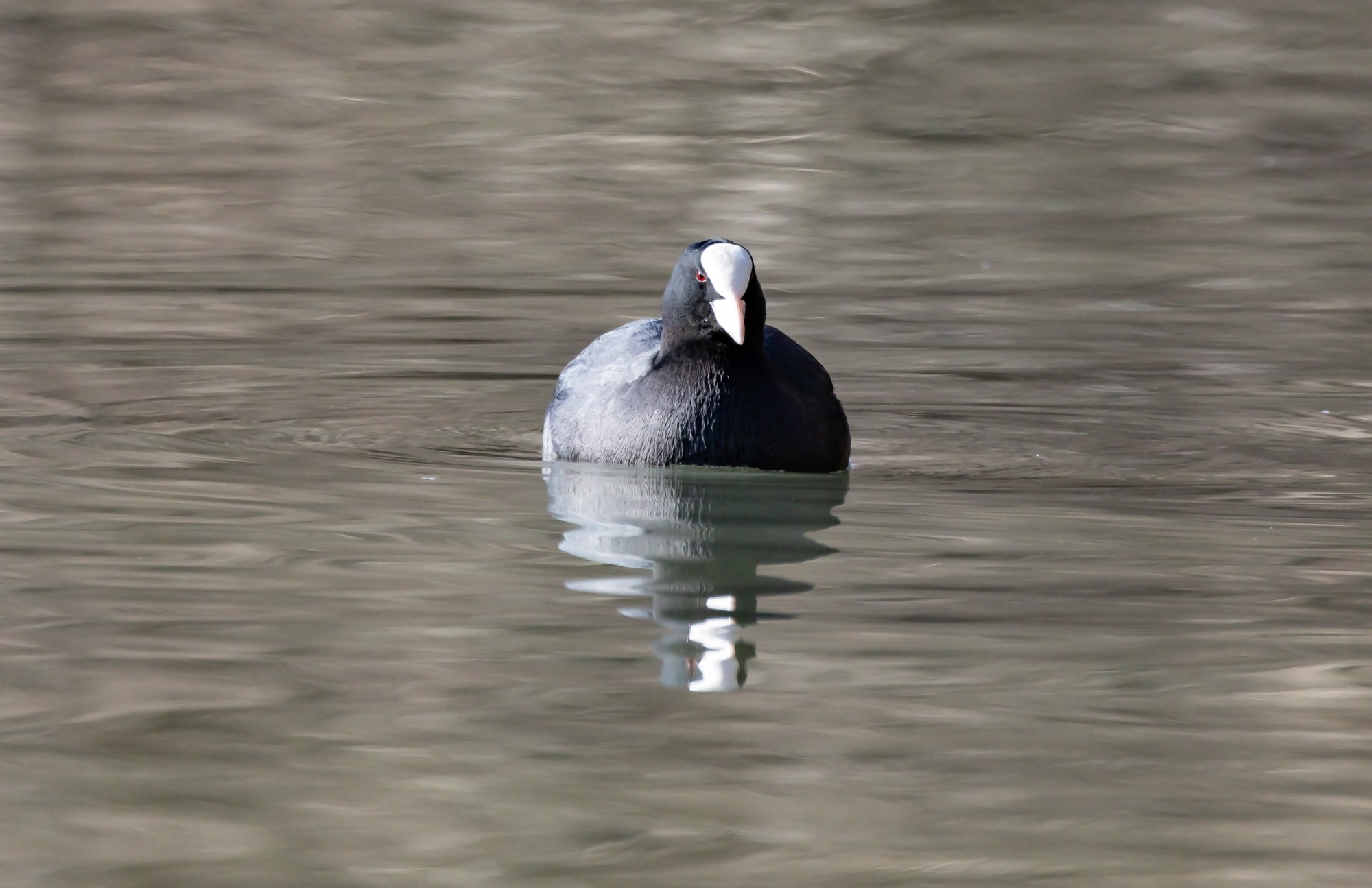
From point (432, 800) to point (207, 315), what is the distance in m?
6.41

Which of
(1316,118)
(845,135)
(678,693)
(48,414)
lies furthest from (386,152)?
(678,693)

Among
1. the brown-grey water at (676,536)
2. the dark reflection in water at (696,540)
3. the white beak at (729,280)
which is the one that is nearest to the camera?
the brown-grey water at (676,536)

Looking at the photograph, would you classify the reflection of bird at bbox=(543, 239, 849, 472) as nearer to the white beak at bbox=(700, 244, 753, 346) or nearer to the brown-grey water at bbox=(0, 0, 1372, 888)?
the white beak at bbox=(700, 244, 753, 346)

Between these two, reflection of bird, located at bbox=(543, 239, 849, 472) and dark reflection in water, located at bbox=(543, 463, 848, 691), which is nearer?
dark reflection in water, located at bbox=(543, 463, 848, 691)

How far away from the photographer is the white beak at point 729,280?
610 cm

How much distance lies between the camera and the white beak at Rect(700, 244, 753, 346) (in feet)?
20.0

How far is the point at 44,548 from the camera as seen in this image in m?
5.29

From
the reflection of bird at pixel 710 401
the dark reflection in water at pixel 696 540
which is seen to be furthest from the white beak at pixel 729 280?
the dark reflection in water at pixel 696 540

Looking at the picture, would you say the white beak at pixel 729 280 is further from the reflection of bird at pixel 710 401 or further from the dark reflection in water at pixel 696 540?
the dark reflection in water at pixel 696 540

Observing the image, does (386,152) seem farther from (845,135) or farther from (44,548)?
(44,548)

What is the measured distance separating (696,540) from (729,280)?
1036 millimetres

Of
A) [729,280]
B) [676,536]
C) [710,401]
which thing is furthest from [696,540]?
[729,280]

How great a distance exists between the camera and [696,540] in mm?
5402

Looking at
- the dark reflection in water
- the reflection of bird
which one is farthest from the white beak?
the dark reflection in water
